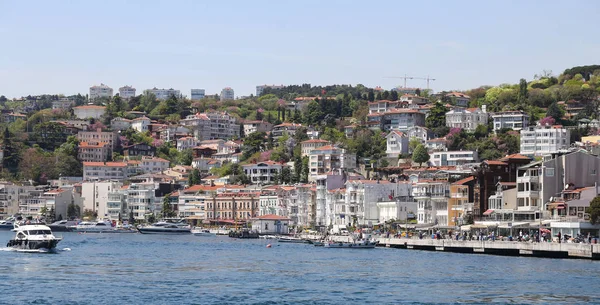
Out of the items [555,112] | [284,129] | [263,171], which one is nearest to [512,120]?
[555,112]

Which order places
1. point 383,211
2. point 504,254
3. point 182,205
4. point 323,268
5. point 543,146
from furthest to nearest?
point 182,205
point 543,146
point 383,211
point 504,254
point 323,268

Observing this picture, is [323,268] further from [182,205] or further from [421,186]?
[182,205]

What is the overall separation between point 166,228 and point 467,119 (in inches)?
1843

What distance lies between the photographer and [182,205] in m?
147

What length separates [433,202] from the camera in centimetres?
9900

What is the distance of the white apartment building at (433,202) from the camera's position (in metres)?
96.8

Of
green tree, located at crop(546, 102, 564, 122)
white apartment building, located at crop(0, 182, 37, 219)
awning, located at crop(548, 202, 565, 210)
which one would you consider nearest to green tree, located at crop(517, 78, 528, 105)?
green tree, located at crop(546, 102, 564, 122)

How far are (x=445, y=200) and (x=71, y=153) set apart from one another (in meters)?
99.6

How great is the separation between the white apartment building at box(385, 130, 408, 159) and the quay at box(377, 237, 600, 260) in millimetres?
62971

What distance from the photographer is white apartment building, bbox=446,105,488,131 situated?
156 meters

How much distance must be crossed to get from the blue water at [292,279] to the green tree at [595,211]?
566 cm

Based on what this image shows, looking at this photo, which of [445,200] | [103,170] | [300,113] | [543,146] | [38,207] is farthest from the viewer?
[300,113]

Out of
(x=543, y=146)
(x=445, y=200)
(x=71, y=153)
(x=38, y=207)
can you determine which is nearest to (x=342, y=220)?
(x=445, y=200)

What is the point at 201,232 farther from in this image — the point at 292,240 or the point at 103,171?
the point at 103,171
